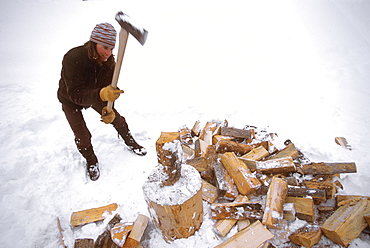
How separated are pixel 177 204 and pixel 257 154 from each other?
5.17 ft

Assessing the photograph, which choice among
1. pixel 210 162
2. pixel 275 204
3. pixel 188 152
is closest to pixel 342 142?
pixel 275 204

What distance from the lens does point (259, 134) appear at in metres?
3.14

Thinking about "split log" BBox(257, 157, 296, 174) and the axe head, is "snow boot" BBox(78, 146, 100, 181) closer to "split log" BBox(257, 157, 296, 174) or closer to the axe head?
the axe head

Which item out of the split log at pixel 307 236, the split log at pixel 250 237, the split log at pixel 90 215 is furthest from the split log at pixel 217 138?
the split log at pixel 90 215

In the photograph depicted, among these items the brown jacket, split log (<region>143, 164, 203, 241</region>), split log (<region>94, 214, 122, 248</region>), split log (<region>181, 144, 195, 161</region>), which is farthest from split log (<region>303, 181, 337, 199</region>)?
the brown jacket

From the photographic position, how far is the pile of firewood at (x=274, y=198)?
5.85 feet

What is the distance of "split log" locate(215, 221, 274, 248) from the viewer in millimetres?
1714

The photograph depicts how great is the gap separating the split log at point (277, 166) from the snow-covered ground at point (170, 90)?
76 centimetres

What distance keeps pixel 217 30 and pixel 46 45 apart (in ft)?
24.2

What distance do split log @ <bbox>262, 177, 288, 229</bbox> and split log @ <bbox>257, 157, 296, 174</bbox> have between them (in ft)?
0.94

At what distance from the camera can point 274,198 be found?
197cm

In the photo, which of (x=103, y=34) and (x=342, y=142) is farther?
(x=342, y=142)

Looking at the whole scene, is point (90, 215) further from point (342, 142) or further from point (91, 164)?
point (342, 142)

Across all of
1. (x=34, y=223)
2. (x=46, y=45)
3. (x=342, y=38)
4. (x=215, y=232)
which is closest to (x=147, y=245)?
(x=215, y=232)
